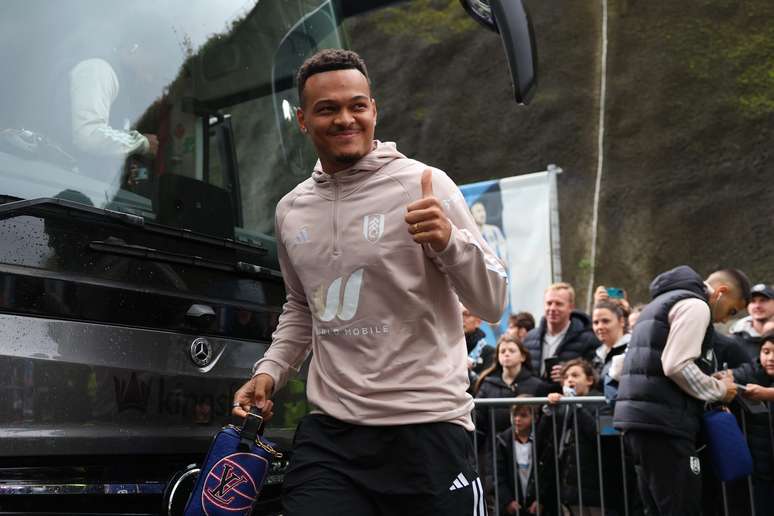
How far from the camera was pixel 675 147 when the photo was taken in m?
16.4

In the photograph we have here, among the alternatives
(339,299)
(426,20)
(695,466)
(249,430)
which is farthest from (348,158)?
(426,20)

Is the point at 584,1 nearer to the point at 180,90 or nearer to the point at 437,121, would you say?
the point at 437,121

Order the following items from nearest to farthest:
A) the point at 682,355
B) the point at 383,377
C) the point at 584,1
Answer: the point at 383,377, the point at 682,355, the point at 584,1

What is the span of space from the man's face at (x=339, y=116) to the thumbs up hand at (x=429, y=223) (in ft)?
1.25

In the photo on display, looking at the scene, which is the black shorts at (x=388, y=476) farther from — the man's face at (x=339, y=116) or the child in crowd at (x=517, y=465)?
the child in crowd at (x=517, y=465)

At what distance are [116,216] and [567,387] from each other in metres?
4.21

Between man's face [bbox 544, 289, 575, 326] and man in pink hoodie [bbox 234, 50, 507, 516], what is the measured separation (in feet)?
16.0

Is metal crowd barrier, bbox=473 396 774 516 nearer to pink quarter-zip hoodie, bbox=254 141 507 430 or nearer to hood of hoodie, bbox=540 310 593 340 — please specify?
hood of hoodie, bbox=540 310 593 340

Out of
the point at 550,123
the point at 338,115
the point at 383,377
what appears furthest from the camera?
the point at 550,123

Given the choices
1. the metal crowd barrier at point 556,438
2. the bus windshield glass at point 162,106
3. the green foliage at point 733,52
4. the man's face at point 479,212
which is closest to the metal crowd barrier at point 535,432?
the metal crowd barrier at point 556,438

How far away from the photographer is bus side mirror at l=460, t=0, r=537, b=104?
11.4 ft

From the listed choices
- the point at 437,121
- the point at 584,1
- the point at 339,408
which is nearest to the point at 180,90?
the point at 339,408

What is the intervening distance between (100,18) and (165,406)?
4.66 ft

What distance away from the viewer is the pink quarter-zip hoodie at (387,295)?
9.18ft
